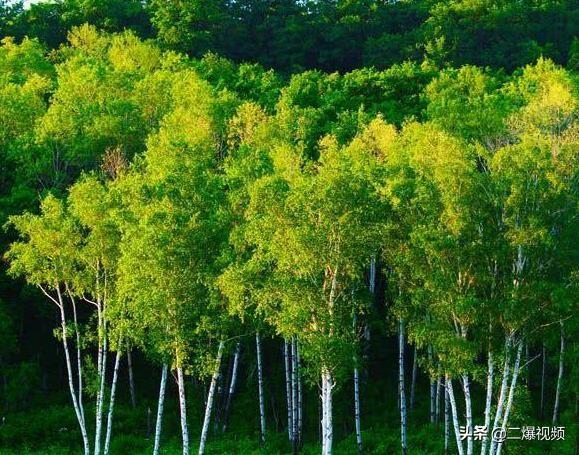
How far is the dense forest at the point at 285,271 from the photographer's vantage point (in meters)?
35.3

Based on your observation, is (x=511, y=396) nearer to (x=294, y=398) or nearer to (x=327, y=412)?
(x=327, y=412)

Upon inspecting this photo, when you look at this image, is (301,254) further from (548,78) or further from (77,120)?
(548,78)

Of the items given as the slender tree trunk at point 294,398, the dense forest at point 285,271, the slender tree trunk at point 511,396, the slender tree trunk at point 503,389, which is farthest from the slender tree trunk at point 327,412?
the slender tree trunk at point 511,396

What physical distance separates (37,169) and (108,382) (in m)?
14.9

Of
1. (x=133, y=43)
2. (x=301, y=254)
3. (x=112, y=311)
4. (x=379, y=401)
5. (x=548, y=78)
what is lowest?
(x=379, y=401)

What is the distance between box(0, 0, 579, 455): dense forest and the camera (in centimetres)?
3531

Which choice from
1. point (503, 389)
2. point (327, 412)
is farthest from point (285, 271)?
point (503, 389)

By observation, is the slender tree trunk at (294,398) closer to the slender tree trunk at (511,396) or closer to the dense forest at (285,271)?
the dense forest at (285,271)

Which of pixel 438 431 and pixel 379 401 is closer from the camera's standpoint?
pixel 438 431

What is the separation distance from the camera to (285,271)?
3691cm

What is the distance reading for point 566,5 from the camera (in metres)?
119

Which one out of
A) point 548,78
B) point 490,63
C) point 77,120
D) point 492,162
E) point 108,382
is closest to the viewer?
point 492,162

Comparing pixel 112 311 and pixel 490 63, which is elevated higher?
pixel 490 63

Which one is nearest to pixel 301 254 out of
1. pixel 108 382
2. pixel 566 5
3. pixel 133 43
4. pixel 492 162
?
pixel 492 162
